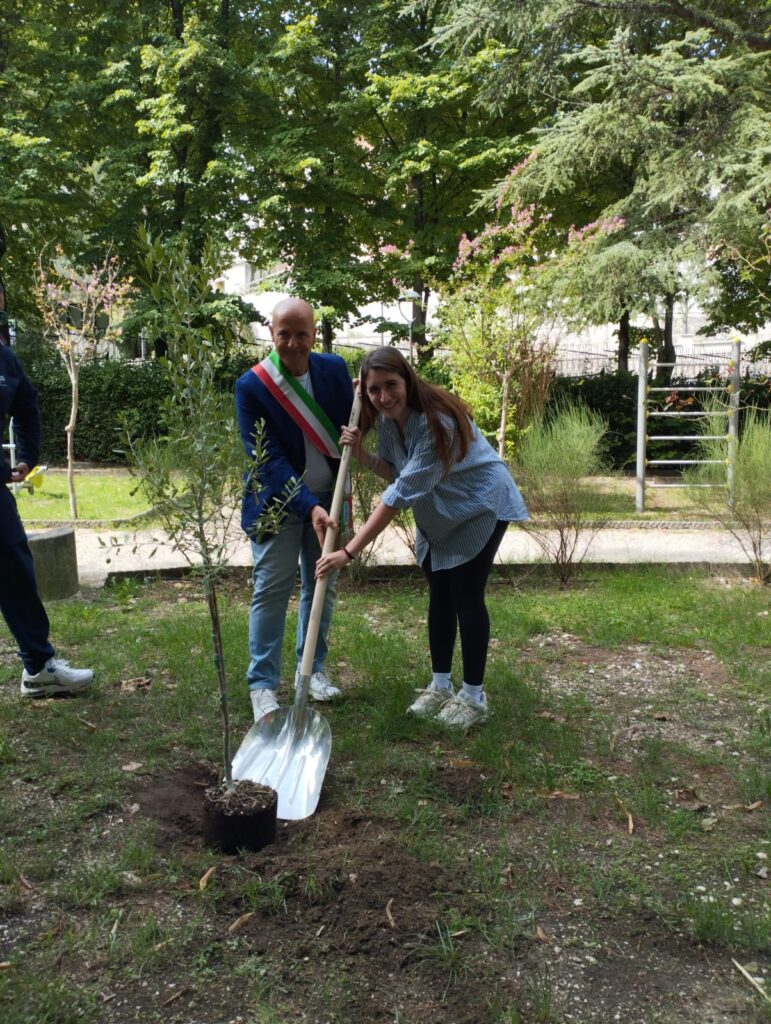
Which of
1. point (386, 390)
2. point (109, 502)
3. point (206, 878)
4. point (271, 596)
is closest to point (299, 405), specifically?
point (386, 390)

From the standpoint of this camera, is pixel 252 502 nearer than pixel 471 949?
No

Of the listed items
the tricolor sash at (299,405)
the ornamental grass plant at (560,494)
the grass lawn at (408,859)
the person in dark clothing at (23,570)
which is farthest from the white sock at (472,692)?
the ornamental grass plant at (560,494)

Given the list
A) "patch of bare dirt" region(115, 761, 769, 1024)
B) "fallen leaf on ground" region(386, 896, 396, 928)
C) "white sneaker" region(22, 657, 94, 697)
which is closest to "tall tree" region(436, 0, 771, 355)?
"white sneaker" region(22, 657, 94, 697)

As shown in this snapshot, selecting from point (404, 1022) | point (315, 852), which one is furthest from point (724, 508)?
point (404, 1022)

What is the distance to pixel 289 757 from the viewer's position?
305 centimetres

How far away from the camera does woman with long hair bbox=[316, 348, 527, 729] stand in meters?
3.19

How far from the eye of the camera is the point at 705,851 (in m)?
2.62

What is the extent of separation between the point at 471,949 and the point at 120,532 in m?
7.59

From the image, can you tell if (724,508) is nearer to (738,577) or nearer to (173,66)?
(738,577)

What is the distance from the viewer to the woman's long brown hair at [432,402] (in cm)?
314

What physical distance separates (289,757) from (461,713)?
81 cm

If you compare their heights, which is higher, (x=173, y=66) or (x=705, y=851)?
(x=173, y=66)

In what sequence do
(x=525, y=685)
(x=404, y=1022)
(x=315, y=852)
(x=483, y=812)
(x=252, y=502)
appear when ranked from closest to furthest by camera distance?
(x=404, y=1022) < (x=315, y=852) < (x=483, y=812) < (x=252, y=502) < (x=525, y=685)

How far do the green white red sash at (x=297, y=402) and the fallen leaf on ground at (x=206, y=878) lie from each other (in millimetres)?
1699
